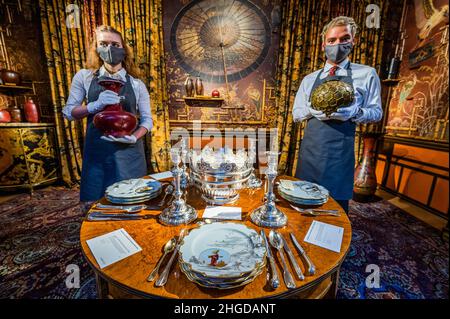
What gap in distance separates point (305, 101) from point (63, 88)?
12.9 ft

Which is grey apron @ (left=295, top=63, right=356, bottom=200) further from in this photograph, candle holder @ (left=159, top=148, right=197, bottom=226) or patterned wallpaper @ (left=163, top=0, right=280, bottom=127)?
patterned wallpaper @ (left=163, top=0, right=280, bottom=127)

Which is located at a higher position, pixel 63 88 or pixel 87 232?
pixel 63 88

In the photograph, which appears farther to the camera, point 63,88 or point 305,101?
point 63,88

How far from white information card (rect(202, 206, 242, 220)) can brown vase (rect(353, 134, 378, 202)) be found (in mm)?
2807

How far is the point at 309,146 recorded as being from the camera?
1.82 metres

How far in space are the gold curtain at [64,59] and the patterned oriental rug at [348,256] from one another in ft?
3.31

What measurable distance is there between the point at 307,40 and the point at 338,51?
94.4 inches

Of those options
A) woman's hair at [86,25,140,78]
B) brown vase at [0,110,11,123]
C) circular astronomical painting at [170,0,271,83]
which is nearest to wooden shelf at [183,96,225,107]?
circular astronomical painting at [170,0,271,83]

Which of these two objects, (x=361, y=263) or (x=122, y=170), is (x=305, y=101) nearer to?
(x=361, y=263)

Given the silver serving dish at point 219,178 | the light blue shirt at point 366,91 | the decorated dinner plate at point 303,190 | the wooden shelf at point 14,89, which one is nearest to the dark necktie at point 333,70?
the light blue shirt at point 366,91

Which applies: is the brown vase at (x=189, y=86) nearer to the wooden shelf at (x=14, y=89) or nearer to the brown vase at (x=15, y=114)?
the wooden shelf at (x=14, y=89)

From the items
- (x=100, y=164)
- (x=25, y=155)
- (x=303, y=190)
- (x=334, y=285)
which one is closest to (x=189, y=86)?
(x=100, y=164)

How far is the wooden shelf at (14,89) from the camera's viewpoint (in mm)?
3077

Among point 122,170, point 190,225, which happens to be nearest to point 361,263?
point 190,225
